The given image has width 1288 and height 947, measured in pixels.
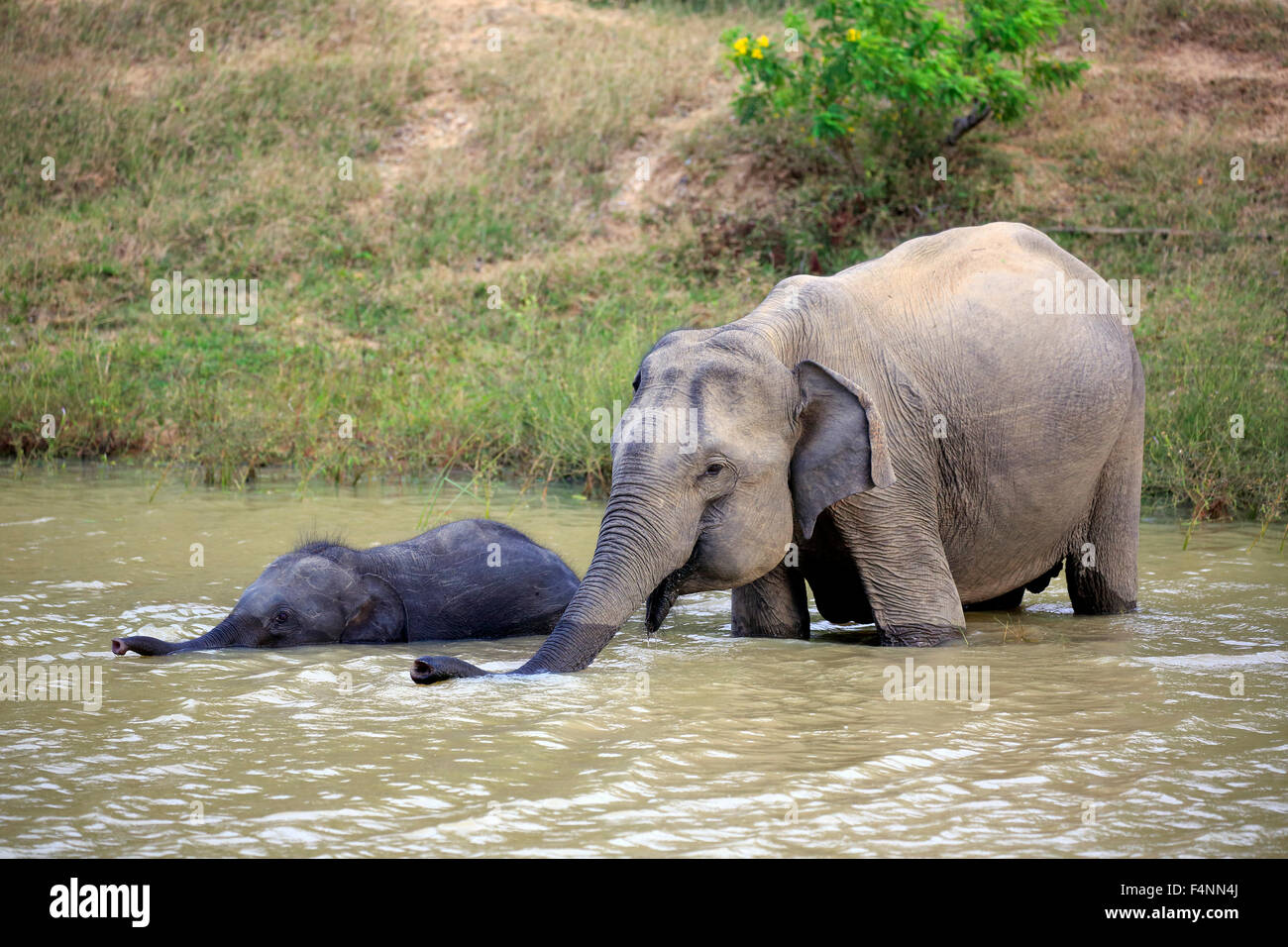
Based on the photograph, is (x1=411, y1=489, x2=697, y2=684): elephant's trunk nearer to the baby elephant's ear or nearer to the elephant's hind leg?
the baby elephant's ear

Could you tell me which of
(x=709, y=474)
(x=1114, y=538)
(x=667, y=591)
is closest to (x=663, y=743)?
(x=667, y=591)

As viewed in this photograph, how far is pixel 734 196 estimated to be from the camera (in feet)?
68.8

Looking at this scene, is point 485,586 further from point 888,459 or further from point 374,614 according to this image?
point 888,459

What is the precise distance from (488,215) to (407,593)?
14.9 meters

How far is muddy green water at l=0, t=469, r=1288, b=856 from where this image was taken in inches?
159

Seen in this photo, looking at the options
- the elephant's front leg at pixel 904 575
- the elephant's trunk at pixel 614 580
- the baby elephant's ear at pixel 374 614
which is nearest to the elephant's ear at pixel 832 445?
the elephant's front leg at pixel 904 575

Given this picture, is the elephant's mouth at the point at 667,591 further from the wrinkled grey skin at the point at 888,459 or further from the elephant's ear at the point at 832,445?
the elephant's ear at the point at 832,445

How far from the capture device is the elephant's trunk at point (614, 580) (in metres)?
5.55

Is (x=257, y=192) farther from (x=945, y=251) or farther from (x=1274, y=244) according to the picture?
(x=945, y=251)

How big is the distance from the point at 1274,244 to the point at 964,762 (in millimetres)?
15285

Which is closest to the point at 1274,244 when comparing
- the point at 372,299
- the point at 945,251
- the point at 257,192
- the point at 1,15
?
the point at 372,299

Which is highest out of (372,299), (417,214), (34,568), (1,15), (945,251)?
(1,15)

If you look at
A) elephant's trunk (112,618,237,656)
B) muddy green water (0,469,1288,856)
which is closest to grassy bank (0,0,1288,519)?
muddy green water (0,469,1288,856)

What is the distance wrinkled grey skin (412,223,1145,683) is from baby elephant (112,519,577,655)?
1.21 m
